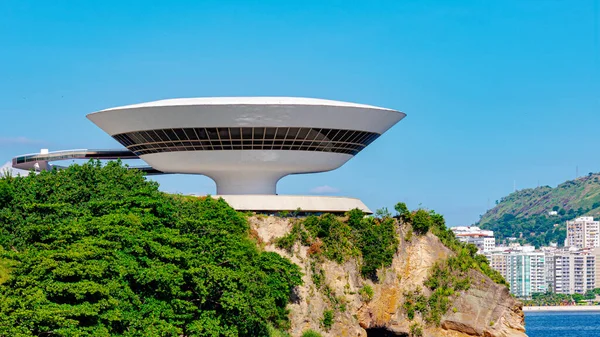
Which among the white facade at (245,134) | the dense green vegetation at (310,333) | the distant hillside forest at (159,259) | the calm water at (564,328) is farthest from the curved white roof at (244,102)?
the calm water at (564,328)

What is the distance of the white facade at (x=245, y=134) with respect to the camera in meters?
57.3

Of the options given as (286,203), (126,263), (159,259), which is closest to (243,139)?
(286,203)

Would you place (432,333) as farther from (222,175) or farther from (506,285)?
(222,175)

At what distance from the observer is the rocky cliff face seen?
57125 mm

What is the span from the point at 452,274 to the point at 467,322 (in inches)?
110

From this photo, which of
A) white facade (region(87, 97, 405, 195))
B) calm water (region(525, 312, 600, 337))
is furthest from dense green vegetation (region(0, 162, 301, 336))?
calm water (region(525, 312, 600, 337))

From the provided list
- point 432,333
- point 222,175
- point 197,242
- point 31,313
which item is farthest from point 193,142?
point 31,313

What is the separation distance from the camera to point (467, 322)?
5872 cm

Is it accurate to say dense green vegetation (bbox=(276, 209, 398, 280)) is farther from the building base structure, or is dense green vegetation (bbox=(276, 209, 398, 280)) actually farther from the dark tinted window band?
the dark tinted window band

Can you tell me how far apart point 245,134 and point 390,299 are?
454 inches

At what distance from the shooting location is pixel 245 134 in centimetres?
5803

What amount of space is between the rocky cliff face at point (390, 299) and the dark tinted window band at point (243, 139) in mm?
4030

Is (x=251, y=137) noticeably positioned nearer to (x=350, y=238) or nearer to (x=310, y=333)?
(x=350, y=238)

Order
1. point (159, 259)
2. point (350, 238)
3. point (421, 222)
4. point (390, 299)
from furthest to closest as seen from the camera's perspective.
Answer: point (421, 222) < point (350, 238) < point (390, 299) < point (159, 259)
